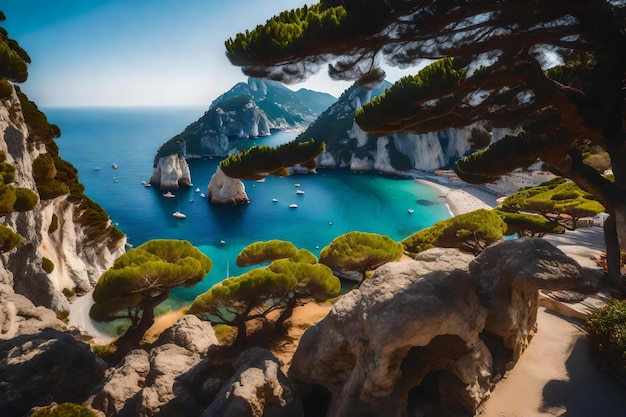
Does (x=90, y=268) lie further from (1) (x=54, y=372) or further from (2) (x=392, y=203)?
(2) (x=392, y=203)

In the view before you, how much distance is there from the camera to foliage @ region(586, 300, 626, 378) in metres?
7.32

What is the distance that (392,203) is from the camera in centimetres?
6500

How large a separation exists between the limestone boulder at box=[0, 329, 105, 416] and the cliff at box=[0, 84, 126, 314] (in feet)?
13.1

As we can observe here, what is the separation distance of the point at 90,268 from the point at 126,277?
647 inches

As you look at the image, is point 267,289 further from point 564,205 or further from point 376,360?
point 564,205

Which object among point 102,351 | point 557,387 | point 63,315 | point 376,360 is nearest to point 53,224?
point 63,315

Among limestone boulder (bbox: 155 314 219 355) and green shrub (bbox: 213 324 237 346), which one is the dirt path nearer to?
limestone boulder (bbox: 155 314 219 355)

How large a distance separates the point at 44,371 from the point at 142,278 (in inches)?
194

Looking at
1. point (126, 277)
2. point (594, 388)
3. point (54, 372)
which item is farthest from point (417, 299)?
point (126, 277)

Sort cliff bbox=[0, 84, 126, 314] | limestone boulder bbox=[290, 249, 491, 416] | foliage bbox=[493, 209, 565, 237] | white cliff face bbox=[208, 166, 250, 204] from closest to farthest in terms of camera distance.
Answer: limestone boulder bbox=[290, 249, 491, 416]
cliff bbox=[0, 84, 126, 314]
foliage bbox=[493, 209, 565, 237]
white cliff face bbox=[208, 166, 250, 204]

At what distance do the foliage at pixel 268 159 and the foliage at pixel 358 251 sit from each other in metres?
10.3

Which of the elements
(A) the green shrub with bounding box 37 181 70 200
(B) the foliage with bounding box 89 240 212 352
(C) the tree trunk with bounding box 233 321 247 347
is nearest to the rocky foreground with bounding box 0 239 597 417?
(B) the foliage with bounding box 89 240 212 352

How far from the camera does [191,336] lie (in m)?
12.4

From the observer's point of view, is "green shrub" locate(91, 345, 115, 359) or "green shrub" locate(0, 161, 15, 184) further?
"green shrub" locate(91, 345, 115, 359)
